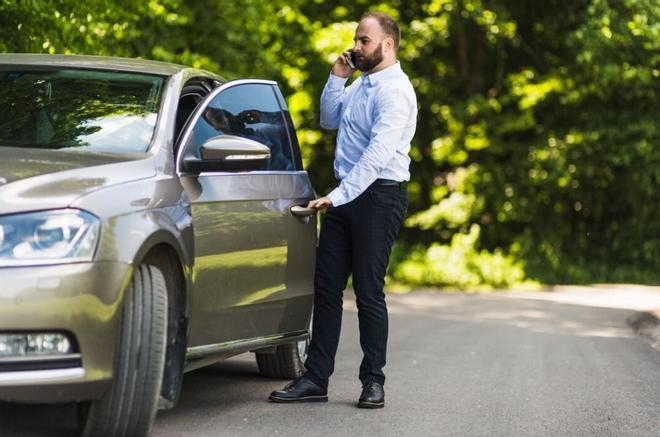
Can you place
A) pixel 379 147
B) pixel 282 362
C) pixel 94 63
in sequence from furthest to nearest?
pixel 282 362 < pixel 379 147 < pixel 94 63

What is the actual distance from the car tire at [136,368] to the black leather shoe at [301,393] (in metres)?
1.81

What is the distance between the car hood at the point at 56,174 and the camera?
5145 millimetres

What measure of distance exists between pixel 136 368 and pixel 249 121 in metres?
2.26

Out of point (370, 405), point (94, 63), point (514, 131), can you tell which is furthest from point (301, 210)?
point (514, 131)

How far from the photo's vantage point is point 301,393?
7340 mm

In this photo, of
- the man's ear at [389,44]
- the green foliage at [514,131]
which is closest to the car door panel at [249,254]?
the man's ear at [389,44]

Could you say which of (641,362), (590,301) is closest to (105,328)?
(641,362)

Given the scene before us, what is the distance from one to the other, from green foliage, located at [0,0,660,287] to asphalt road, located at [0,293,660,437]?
39.6ft

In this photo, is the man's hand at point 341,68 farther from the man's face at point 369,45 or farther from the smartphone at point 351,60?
the man's face at point 369,45

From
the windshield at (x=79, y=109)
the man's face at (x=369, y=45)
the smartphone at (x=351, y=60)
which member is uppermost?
the man's face at (x=369, y=45)

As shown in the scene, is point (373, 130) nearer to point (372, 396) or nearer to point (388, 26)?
point (388, 26)

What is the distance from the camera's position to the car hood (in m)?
5.14

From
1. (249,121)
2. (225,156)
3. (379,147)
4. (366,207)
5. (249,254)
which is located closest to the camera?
(225,156)

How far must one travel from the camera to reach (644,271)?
86.3 ft
